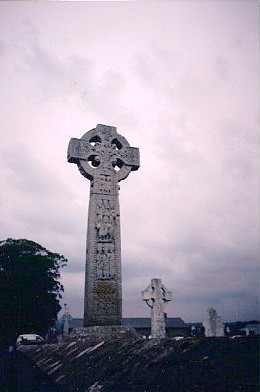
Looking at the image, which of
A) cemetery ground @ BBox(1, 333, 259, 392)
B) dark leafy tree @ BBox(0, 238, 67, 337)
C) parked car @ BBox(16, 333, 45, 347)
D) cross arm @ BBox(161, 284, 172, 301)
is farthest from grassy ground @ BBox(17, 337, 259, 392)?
dark leafy tree @ BBox(0, 238, 67, 337)

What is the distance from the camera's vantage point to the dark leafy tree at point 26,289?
30.3 meters

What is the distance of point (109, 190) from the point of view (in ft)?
24.5

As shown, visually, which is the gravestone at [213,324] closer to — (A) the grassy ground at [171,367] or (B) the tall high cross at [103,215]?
(B) the tall high cross at [103,215]

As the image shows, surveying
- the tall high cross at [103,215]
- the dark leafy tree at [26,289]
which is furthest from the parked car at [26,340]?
the tall high cross at [103,215]

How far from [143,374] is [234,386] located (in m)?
0.75

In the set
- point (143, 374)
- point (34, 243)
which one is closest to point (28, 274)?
point (34, 243)

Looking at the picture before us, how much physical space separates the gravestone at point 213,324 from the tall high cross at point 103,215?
1255cm

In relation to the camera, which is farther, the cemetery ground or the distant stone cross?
the distant stone cross

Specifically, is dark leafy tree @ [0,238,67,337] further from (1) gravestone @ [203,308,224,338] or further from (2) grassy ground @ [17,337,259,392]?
(2) grassy ground @ [17,337,259,392]

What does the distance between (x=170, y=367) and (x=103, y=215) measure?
5.35 metres

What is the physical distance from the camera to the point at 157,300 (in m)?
16.4

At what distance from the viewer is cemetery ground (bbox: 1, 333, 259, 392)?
1567 mm

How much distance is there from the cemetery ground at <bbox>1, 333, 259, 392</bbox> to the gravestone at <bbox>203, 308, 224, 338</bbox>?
16.2 meters

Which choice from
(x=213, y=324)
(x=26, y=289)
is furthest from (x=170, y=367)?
(x=26, y=289)
